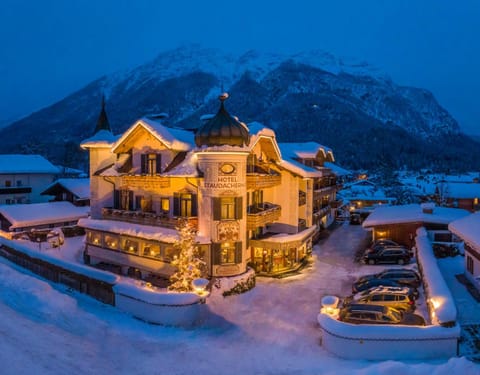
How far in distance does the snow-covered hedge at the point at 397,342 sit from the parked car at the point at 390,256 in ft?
54.3

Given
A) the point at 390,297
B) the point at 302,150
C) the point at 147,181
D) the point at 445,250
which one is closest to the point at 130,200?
the point at 147,181

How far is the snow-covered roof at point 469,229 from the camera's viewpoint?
21.5 metres

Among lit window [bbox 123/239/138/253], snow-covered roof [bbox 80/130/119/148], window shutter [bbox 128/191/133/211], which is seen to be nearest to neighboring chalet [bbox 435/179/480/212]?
window shutter [bbox 128/191/133/211]

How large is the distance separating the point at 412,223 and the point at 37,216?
3942 cm

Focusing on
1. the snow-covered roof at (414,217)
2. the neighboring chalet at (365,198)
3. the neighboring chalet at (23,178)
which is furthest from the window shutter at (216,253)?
the neighboring chalet at (365,198)

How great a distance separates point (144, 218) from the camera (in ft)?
100

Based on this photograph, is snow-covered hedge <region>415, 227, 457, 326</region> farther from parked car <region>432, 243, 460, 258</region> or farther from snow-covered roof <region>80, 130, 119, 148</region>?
snow-covered roof <region>80, 130, 119, 148</region>

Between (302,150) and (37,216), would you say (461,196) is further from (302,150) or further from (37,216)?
(37,216)

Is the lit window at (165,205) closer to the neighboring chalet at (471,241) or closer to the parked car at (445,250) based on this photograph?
the neighboring chalet at (471,241)

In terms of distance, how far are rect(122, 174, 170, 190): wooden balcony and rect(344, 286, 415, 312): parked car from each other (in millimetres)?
14871

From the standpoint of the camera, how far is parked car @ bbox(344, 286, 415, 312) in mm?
21188

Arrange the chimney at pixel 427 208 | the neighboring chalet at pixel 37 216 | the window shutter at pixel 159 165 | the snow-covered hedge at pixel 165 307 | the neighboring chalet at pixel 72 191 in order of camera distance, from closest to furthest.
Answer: the snow-covered hedge at pixel 165 307 < the window shutter at pixel 159 165 < the chimney at pixel 427 208 < the neighboring chalet at pixel 37 216 < the neighboring chalet at pixel 72 191

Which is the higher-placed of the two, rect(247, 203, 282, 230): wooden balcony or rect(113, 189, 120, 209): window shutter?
rect(113, 189, 120, 209): window shutter

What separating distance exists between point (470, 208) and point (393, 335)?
193ft
